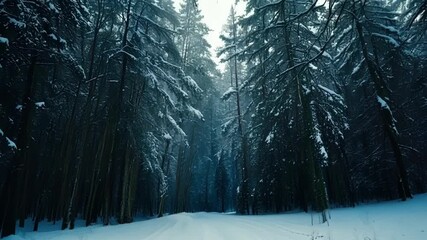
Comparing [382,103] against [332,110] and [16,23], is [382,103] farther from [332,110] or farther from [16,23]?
[16,23]

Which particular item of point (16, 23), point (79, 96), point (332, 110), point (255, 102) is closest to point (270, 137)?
point (332, 110)

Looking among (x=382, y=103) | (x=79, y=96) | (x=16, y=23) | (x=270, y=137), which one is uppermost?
(x=79, y=96)

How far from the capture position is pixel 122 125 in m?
14.5

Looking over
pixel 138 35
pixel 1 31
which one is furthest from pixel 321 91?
pixel 1 31

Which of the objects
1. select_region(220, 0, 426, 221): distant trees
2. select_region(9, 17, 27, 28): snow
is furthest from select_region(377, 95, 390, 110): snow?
select_region(9, 17, 27, 28): snow

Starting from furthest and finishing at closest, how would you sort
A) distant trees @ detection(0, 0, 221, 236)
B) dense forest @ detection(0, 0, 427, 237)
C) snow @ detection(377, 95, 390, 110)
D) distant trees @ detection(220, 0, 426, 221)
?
snow @ detection(377, 95, 390, 110) < distant trees @ detection(220, 0, 426, 221) < dense forest @ detection(0, 0, 427, 237) < distant trees @ detection(0, 0, 221, 236)

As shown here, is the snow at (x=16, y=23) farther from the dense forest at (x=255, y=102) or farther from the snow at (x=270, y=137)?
the snow at (x=270, y=137)

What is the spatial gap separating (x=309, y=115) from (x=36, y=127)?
51.2 ft

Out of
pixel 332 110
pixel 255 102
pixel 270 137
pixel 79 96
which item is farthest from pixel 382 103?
pixel 79 96

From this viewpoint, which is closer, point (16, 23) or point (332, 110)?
point (16, 23)

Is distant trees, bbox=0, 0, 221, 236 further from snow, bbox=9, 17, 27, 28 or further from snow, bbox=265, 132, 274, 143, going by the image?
snow, bbox=265, 132, 274, 143

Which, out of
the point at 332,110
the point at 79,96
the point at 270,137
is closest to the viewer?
the point at 332,110

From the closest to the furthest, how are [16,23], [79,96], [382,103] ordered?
[16,23] → [382,103] → [79,96]

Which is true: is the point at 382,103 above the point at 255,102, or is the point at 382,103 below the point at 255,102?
below
